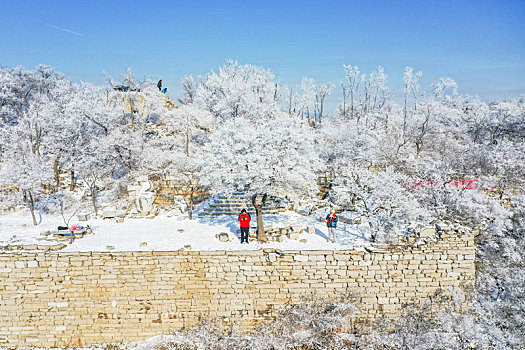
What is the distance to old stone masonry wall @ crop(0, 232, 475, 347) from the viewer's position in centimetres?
988

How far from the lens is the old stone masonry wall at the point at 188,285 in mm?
9875

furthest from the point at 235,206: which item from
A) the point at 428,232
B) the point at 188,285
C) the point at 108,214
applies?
the point at 428,232

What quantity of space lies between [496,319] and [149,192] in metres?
15.1

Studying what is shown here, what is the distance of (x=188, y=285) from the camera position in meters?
10.0

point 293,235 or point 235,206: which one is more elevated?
point 235,206

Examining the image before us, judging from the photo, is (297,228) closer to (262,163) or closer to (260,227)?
(260,227)

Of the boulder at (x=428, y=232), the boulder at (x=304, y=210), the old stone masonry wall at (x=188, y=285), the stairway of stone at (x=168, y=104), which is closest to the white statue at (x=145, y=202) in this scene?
the old stone masonry wall at (x=188, y=285)

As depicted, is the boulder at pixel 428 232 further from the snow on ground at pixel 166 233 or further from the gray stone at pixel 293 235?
the gray stone at pixel 293 235

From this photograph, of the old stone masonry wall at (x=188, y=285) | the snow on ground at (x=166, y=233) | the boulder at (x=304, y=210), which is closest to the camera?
the old stone masonry wall at (x=188, y=285)

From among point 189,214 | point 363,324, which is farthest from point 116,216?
point 363,324

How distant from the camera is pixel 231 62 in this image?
1170 inches

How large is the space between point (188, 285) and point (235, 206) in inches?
227

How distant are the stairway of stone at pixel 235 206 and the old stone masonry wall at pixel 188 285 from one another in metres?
4.72

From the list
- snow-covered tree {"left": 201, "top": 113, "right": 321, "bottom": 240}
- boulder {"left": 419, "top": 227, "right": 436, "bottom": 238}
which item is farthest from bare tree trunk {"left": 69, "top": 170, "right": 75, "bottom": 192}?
boulder {"left": 419, "top": 227, "right": 436, "bottom": 238}
